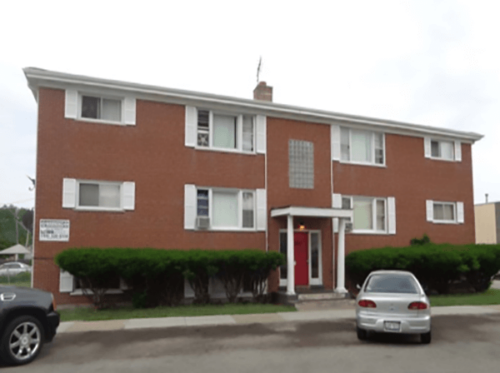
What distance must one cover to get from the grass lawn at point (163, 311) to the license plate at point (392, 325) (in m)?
5.09

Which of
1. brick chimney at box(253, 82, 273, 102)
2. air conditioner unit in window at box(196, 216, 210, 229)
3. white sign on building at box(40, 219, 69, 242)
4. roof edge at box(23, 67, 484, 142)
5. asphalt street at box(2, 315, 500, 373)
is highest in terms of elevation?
brick chimney at box(253, 82, 273, 102)

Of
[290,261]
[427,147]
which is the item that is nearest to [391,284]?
[290,261]

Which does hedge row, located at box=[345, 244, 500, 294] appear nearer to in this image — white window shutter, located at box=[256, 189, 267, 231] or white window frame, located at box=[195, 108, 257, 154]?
white window shutter, located at box=[256, 189, 267, 231]

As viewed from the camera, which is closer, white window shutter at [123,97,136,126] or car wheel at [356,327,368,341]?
car wheel at [356,327,368,341]

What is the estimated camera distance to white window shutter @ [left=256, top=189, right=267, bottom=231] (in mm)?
16656

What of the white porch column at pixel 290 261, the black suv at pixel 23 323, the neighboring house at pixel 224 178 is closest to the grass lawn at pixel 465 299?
the neighboring house at pixel 224 178

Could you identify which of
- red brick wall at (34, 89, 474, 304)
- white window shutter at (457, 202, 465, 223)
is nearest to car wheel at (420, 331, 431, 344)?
red brick wall at (34, 89, 474, 304)

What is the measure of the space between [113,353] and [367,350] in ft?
15.4

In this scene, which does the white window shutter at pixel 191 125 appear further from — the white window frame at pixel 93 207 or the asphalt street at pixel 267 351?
the asphalt street at pixel 267 351

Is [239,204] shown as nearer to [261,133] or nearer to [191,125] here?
[261,133]

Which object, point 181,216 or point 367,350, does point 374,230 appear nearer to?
point 181,216

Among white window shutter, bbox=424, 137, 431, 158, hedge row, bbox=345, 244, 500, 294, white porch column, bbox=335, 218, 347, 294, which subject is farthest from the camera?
white window shutter, bbox=424, 137, 431, 158

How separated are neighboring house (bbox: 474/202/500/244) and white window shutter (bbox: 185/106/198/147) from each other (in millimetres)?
39543

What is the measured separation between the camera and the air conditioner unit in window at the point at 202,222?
15620mm
